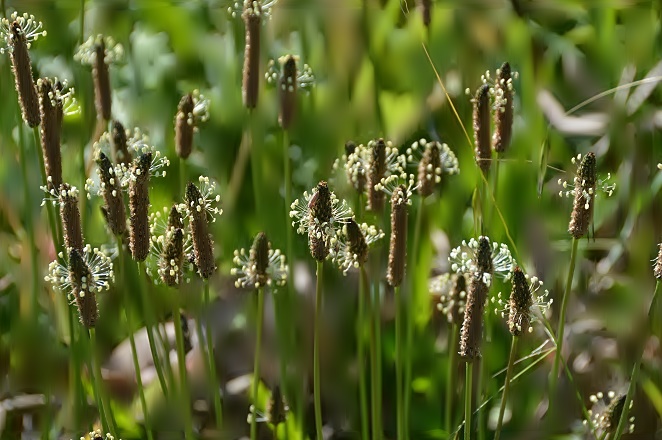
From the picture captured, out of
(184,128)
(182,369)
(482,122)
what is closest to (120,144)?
(184,128)

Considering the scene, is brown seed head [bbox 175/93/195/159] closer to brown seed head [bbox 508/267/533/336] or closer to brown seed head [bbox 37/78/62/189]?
brown seed head [bbox 37/78/62/189]

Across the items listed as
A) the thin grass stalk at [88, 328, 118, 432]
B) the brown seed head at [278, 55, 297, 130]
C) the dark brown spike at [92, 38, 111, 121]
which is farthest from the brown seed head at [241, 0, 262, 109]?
the thin grass stalk at [88, 328, 118, 432]

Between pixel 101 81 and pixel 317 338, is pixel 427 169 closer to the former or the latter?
pixel 317 338

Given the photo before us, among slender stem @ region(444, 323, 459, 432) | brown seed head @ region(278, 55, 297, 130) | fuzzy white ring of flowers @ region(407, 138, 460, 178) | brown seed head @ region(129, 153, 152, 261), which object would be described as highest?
brown seed head @ region(278, 55, 297, 130)

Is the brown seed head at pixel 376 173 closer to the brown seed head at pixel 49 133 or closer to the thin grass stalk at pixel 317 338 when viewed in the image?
the thin grass stalk at pixel 317 338

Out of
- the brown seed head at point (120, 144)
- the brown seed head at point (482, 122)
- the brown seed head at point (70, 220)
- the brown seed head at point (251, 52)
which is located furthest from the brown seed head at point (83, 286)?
the brown seed head at point (482, 122)

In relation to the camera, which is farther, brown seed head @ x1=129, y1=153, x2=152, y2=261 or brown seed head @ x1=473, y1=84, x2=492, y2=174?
brown seed head @ x1=473, y1=84, x2=492, y2=174
